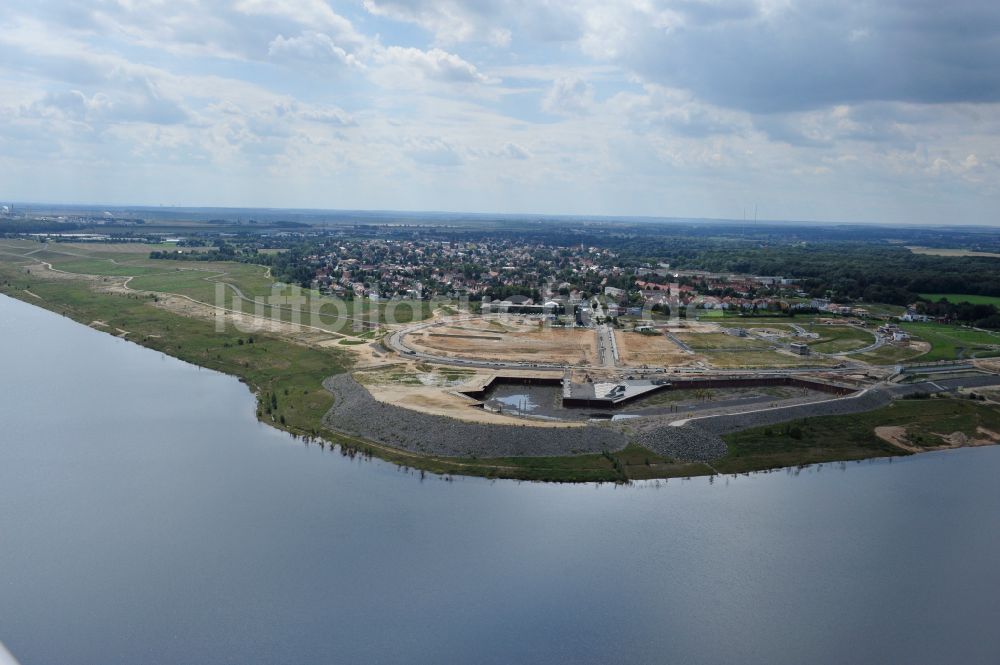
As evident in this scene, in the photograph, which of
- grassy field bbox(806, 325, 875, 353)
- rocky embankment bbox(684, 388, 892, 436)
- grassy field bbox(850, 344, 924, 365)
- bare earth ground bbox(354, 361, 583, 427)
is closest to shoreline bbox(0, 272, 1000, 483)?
rocky embankment bbox(684, 388, 892, 436)

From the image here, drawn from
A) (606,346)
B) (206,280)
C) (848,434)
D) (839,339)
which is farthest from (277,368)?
(206,280)

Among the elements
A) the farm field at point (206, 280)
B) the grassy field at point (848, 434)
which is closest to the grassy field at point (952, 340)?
the grassy field at point (848, 434)

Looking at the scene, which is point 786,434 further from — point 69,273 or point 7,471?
point 69,273

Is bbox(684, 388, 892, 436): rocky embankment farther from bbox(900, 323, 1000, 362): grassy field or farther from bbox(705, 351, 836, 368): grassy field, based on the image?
bbox(900, 323, 1000, 362): grassy field

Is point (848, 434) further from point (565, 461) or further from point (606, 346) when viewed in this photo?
point (606, 346)

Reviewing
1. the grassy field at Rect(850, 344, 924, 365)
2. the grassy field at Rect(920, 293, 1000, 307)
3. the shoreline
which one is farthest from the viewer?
the grassy field at Rect(920, 293, 1000, 307)

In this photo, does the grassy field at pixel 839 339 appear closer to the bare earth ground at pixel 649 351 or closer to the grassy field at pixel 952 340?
the grassy field at pixel 952 340

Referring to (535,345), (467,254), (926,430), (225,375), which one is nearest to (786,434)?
(926,430)
